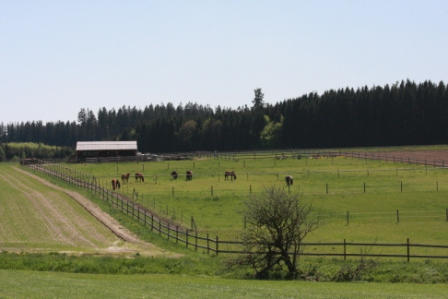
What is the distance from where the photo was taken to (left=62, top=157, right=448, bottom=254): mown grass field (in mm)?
36250

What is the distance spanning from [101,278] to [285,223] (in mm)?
7776

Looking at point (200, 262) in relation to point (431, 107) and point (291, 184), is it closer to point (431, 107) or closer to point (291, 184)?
point (291, 184)

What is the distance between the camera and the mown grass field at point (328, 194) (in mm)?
36250

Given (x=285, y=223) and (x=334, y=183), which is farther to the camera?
(x=334, y=183)

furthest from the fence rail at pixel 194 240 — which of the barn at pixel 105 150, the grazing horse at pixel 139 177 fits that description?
the barn at pixel 105 150

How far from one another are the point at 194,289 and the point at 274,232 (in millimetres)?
6831

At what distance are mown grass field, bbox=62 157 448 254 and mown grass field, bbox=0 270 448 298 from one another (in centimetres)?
1111

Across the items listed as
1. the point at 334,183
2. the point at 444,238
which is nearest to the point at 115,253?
the point at 444,238

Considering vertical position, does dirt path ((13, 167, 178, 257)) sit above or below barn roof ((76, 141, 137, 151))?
below

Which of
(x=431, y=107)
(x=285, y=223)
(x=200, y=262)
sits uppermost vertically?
(x=431, y=107)

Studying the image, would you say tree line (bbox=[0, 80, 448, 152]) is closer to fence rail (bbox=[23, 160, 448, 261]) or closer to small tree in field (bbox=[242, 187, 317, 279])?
fence rail (bbox=[23, 160, 448, 261])

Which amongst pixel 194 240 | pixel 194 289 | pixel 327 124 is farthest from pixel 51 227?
pixel 327 124

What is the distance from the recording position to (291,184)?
5812cm

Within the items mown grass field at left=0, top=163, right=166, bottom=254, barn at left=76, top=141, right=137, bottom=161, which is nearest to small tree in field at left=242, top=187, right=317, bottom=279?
mown grass field at left=0, top=163, right=166, bottom=254
